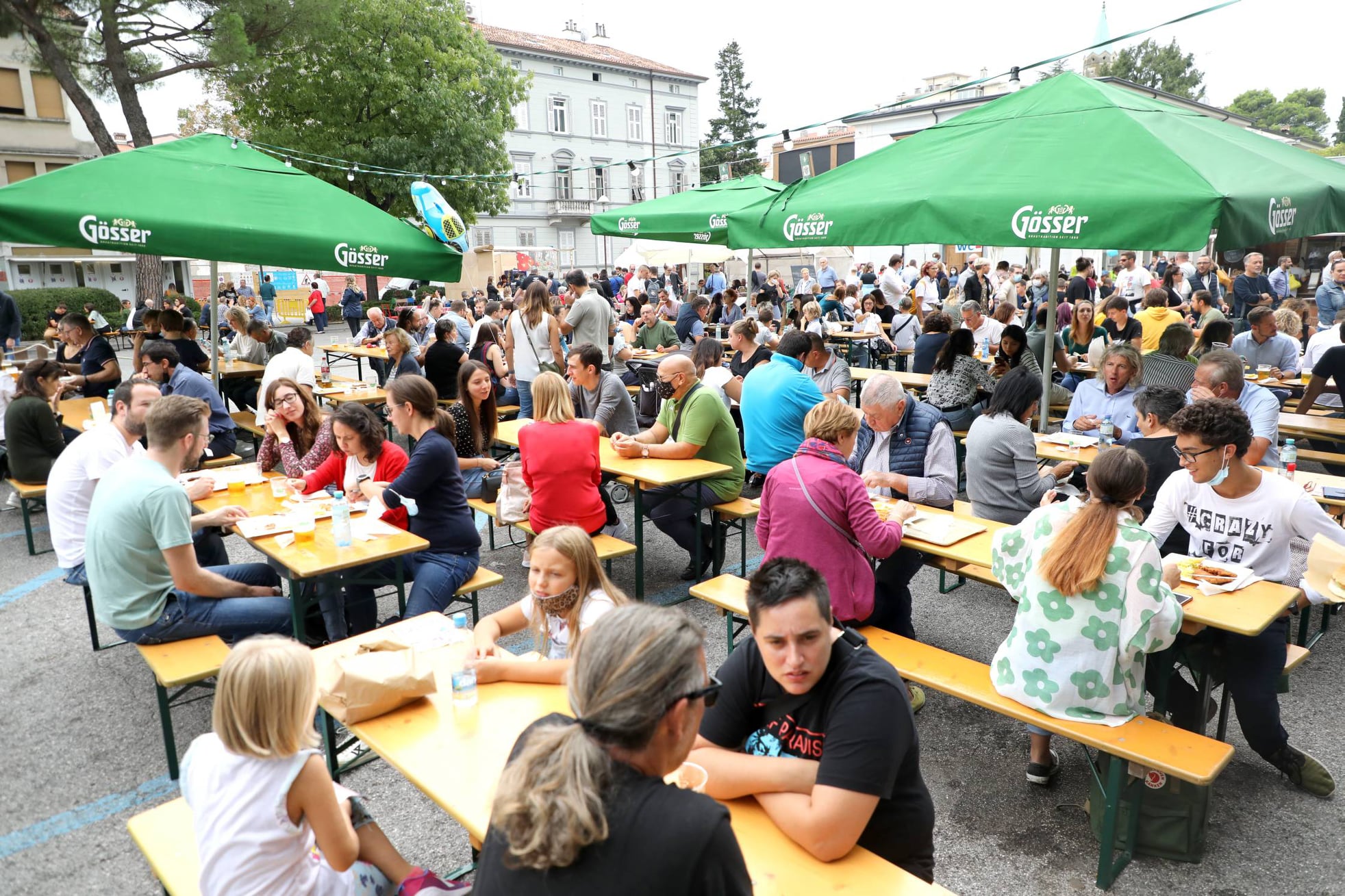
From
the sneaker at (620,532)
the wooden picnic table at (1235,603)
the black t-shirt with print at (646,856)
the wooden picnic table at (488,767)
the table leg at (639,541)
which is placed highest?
the black t-shirt with print at (646,856)

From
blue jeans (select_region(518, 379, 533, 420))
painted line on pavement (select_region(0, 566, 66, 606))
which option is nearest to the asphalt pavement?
painted line on pavement (select_region(0, 566, 66, 606))

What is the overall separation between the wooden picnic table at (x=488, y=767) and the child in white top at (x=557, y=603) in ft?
0.20

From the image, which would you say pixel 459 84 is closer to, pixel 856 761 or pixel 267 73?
pixel 267 73

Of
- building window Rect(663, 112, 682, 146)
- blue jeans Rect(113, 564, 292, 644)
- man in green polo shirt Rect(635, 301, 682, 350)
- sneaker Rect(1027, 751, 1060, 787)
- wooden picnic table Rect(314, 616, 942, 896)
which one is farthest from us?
building window Rect(663, 112, 682, 146)

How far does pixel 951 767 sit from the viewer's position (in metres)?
3.78

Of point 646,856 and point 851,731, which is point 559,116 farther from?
point 646,856

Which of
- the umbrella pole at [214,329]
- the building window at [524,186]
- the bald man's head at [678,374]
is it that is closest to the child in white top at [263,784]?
the bald man's head at [678,374]

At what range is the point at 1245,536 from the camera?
3.69 metres

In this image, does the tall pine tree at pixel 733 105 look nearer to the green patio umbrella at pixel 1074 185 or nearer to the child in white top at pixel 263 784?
the green patio umbrella at pixel 1074 185

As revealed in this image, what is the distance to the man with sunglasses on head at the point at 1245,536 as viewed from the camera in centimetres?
341

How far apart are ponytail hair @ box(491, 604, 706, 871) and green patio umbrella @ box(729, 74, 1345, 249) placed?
3.77m

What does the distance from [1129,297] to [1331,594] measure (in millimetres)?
14126

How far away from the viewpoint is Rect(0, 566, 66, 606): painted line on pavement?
5.91 metres

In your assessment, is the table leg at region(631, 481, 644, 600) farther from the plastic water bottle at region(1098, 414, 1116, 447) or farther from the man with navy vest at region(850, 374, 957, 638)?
the plastic water bottle at region(1098, 414, 1116, 447)
